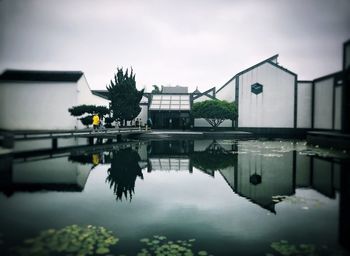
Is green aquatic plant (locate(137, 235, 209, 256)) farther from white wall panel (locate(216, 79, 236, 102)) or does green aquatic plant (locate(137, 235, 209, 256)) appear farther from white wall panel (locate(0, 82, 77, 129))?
white wall panel (locate(216, 79, 236, 102))

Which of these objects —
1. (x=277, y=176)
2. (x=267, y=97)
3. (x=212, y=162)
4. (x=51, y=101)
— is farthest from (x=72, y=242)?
(x=267, y=97)

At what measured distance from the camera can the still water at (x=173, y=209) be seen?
488cm

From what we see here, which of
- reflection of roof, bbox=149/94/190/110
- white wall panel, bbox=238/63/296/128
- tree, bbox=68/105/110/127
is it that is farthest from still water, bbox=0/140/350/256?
reflection of roof, bbox=149/94/190/110

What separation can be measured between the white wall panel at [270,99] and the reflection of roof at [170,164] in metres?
30.3

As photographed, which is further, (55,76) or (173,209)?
(55,76)

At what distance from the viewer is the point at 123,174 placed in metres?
11.1

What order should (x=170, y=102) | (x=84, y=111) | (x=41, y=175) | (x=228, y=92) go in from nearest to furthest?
(x=41, y=175)
(x=84, y=111)
(x=228, y=92)
(x=170, y=102)

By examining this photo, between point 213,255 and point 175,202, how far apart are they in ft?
10.3

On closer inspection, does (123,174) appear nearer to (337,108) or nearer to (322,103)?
(337,108)

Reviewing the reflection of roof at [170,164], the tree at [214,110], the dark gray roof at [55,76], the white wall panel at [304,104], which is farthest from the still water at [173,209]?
the white wall panel at [304,104]

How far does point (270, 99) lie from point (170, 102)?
56.6ft

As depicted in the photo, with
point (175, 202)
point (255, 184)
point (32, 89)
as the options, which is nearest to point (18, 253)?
point (175, 202)

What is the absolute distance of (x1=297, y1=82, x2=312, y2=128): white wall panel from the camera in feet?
136

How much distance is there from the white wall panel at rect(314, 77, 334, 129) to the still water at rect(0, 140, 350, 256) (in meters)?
26.8
